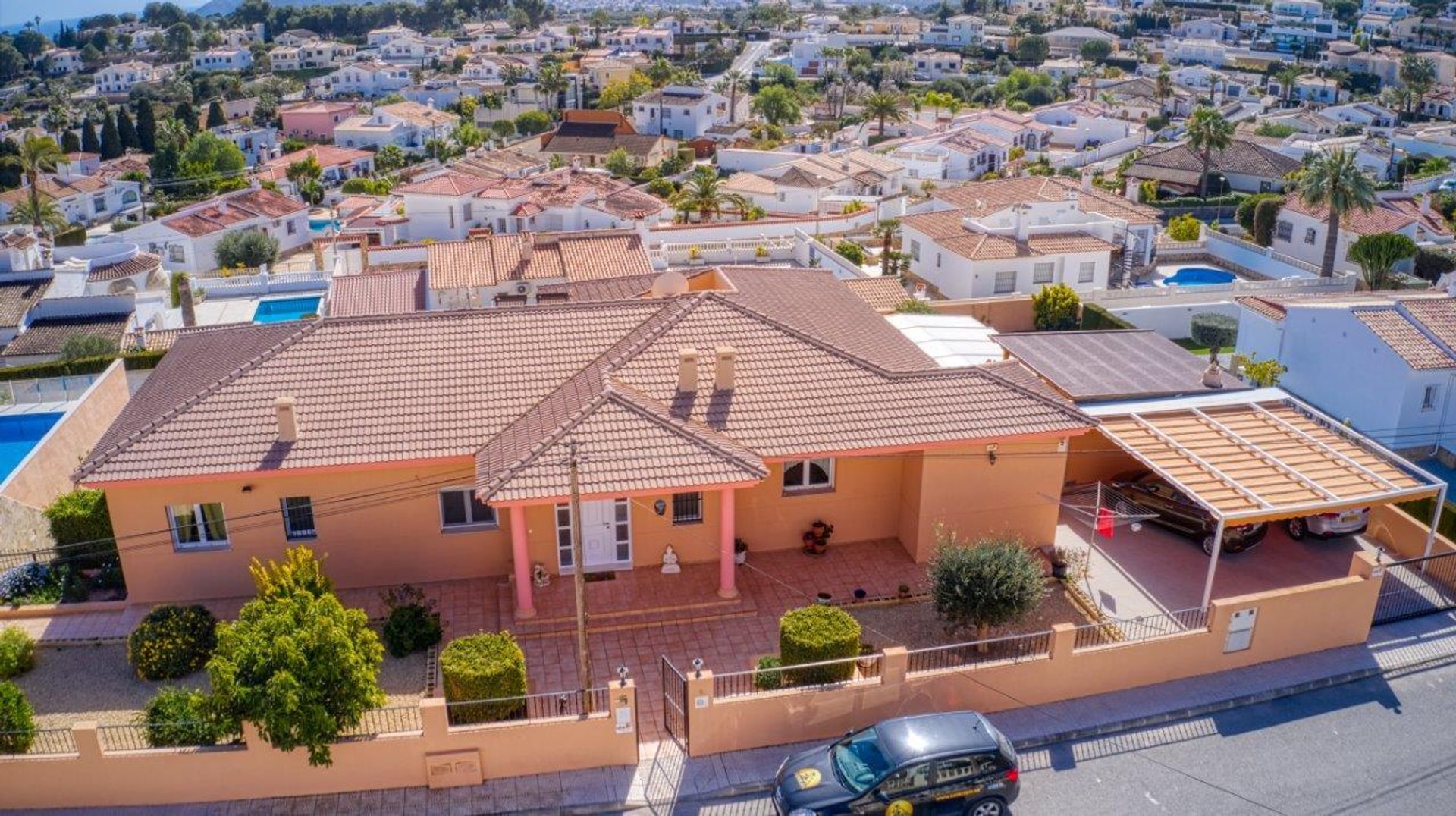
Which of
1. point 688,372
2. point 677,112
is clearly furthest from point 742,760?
point 677,112

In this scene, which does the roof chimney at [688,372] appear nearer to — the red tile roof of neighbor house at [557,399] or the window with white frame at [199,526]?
the red tile roof of neighbor house at [557,399]

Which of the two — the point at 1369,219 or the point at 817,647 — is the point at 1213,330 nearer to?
the point at 1369,219

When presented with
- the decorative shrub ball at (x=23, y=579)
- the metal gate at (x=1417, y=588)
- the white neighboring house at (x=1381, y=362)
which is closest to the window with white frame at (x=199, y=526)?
the decorative shrub ball at (x=23, y=579)

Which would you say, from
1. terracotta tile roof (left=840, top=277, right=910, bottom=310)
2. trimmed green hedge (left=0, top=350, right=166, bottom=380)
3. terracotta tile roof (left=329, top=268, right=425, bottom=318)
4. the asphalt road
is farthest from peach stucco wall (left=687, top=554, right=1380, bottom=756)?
trimmed green hedge (left=0, top=350, right=166, bottom=380)

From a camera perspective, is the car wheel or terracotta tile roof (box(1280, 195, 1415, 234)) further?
terracotta tile roof (box(1280, 195, 1415, 234))

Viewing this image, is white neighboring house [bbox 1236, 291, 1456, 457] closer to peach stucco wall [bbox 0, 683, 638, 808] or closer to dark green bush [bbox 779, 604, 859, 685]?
dark green bush [bbox 779, 604, 859, 685]
